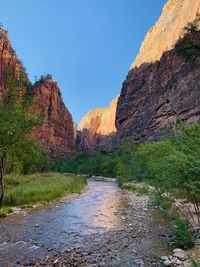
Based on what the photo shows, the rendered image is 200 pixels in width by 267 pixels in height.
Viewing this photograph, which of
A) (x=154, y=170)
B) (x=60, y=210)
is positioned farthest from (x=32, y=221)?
(x=154, y=170)

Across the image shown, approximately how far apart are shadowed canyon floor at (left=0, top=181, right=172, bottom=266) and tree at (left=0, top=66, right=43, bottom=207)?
336 centimetres

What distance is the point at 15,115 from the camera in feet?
50.0

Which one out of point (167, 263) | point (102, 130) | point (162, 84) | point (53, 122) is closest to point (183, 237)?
point (167, 263)

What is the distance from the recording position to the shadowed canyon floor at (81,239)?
31.3ft

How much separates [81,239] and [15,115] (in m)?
6.75

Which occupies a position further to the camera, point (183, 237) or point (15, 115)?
point (15, 115)

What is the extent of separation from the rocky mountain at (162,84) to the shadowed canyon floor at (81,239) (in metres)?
34.0

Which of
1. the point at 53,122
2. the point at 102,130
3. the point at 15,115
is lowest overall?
the point at 15,115

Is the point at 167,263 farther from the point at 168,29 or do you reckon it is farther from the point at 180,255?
the point at 168,29

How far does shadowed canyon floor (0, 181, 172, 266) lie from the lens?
9539 millimetres

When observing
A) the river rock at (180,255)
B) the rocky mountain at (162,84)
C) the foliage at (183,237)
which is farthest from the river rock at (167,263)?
the rocky mountain at (162,84)

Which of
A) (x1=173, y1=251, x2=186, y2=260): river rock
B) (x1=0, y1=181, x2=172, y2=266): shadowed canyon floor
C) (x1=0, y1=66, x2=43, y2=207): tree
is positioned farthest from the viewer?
(x1=0, y1=66, x2=43, y2=207): tree

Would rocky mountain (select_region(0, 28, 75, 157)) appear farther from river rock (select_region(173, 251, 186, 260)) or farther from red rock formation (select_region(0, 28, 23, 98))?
river rock (select_region(173, 251, 186, 260))

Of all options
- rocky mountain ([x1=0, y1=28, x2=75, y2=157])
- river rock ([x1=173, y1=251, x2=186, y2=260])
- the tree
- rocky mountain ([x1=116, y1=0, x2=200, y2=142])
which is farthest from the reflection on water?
rocky mountain ([x1=0, y1=28, x2=75, y2=157])
